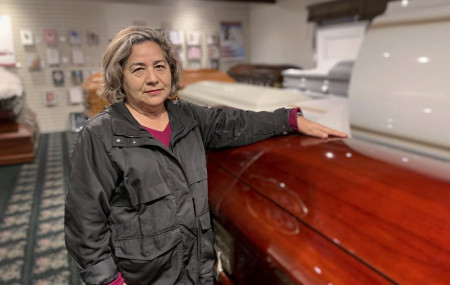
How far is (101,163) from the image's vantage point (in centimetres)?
101

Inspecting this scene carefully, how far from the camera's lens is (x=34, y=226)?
2.61 m

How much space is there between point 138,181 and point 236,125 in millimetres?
459

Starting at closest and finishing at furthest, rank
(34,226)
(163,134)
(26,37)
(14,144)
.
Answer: (163,134) → (34,226) → (14,144) → (26,37)

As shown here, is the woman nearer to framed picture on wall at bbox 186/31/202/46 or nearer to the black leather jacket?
the black leather jacket

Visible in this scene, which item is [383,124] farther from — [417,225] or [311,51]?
[311,51]

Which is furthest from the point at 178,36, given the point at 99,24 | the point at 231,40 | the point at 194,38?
the point at 99,24

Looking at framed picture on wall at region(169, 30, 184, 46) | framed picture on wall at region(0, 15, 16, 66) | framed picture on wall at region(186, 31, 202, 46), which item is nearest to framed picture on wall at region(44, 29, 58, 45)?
framed picture on wall at region(0, 15, 16, 66)

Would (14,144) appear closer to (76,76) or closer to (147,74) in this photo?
(76,76)

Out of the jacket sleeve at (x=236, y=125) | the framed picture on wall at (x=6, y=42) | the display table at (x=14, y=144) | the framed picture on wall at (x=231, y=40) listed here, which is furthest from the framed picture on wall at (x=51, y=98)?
the jacket sleeve at (x=236, y=125)

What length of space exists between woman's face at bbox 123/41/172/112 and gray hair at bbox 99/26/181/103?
2 cm

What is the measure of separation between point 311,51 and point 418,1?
14.8 ft

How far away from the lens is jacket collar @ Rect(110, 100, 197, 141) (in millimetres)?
1038

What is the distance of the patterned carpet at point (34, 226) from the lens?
6.66 ft

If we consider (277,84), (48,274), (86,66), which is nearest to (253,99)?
(48,274)
